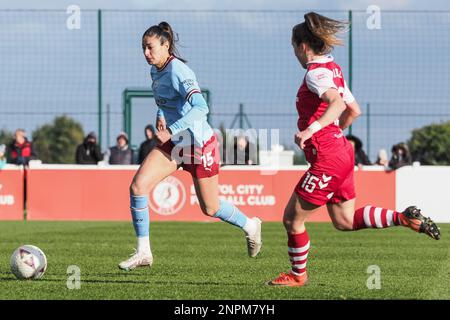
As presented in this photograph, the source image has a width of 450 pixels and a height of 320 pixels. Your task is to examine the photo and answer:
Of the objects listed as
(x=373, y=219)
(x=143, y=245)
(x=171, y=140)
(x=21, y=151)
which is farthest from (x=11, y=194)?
(x=373, y=219)

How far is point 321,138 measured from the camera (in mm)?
8156

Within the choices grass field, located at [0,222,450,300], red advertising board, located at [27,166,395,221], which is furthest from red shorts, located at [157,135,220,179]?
red advertising board, located at [27,166,395,221]

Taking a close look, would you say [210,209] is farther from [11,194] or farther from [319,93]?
[11,194]

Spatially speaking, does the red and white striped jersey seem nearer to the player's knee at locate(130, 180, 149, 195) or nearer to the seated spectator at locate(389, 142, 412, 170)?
the player's knee at locate(130, 180, 149, 195)

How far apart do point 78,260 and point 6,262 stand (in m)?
0.82

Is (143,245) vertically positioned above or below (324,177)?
below

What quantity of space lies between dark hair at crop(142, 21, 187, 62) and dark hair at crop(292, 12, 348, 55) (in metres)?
1.65

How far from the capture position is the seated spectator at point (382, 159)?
21453 millimetres

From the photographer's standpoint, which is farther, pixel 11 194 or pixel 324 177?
pixel 11 194

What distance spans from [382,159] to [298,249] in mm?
13518

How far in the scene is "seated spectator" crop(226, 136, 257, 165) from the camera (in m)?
20.1

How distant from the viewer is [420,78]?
69.3 ft

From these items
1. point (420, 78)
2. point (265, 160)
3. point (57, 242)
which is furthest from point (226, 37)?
point (57, 242)

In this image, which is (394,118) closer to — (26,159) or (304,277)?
(26,159)
